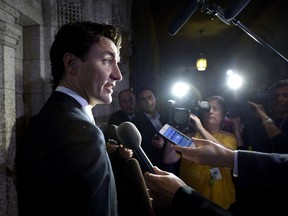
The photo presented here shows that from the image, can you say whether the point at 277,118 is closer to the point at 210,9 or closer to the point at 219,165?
the point at 219,165

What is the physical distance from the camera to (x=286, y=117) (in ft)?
8.66

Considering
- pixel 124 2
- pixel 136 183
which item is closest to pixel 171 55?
pixel 124 2

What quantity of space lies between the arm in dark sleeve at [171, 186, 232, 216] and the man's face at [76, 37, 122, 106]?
0.66m

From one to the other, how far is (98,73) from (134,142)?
0.43 meters

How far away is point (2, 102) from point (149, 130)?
1.75 metres

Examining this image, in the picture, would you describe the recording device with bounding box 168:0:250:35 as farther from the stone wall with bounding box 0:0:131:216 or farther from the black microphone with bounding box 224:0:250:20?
the stone wall with bounding box 0:0:131:216

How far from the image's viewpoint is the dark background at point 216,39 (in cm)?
656

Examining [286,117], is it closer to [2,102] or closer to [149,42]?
[2,102]

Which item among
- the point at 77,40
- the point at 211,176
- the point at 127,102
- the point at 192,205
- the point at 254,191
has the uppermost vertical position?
the point at 77,40

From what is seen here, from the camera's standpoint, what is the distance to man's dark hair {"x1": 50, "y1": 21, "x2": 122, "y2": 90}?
131 cm

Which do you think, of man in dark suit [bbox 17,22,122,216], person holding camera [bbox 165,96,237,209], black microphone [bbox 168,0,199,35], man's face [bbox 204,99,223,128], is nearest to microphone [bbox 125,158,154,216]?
man in dark suit [bbox 17,22,122,216]

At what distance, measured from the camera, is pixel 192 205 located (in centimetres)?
113

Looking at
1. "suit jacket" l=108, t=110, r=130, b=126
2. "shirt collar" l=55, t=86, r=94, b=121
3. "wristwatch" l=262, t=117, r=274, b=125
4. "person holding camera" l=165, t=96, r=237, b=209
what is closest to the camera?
"shirt collar" l=55, t=86, r=94, b=121

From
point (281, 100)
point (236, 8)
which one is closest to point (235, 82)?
point (281, 100)
